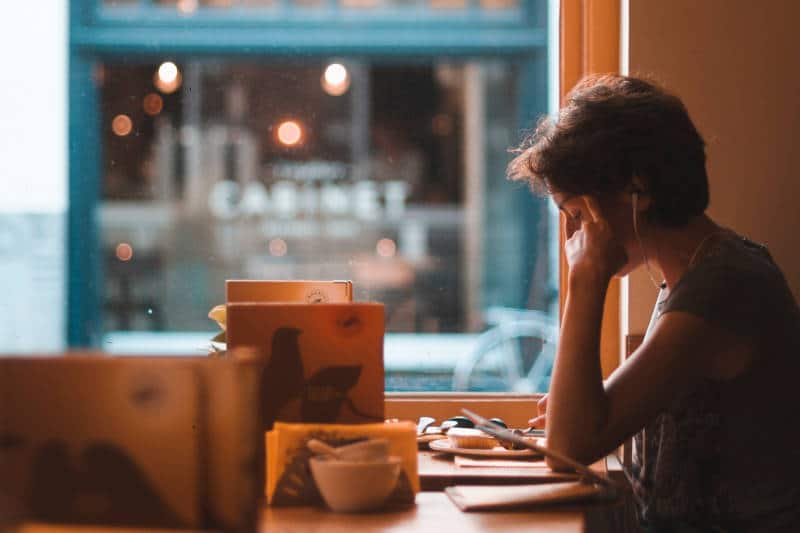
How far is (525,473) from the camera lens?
4.67ft

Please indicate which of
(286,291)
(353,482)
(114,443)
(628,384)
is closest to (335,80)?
(286,291)

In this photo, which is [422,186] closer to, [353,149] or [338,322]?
[353,149]

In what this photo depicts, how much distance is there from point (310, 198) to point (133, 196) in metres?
0.54

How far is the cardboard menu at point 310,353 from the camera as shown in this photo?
138cm

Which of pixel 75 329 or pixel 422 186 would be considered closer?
pixel 75 329

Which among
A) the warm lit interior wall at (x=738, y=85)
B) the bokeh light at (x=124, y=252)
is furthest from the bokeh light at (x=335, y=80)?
the warm lit interior wall at (x=738, y=85)

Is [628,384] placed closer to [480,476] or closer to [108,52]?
[480,476]

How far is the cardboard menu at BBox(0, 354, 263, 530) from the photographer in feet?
2.22

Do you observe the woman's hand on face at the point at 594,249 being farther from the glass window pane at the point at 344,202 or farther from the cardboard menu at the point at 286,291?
the glass window pane at the point at 344,202

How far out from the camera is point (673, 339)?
55.9 inches

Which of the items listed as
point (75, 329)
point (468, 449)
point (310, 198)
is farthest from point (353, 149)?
point (468, 449)

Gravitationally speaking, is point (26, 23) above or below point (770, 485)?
above

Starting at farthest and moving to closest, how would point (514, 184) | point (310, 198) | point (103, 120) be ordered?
point (310, 198) → point (514, 184) → point (103, 120)

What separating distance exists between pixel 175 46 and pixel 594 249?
147 cm
